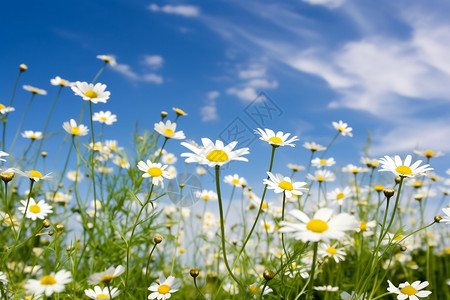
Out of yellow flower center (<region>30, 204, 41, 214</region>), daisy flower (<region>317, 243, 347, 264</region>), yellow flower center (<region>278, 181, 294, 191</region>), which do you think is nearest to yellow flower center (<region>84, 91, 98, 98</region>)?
yellow flower center (<region>30, 204, 41, 214</region>)

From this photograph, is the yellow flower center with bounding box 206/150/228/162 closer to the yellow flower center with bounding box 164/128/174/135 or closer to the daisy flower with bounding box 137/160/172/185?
the daisy flower with bounding box 137/160/172/185

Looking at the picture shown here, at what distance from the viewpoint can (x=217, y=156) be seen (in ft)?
3.86

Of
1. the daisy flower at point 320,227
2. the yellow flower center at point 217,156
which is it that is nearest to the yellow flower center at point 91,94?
the yellow flower center at point 217,156

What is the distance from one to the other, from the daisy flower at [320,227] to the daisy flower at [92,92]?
1.12 metres

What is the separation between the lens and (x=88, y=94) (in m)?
1.75

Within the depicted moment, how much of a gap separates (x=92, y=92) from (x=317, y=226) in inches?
47.6

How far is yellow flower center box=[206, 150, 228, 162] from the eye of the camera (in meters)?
1.16

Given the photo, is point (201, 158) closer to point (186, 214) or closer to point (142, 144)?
point (142, 144)

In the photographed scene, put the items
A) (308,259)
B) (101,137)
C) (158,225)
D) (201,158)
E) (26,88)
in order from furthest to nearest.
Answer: (26,88) → (101,137) → (158,225) → (308,259) → (201,158)

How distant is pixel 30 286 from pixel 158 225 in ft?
5.06

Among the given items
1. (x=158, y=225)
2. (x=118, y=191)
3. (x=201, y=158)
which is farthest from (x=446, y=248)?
(x=201, y=158)

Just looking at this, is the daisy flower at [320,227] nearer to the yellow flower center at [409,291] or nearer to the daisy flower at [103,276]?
the daisy flower at [103,276]

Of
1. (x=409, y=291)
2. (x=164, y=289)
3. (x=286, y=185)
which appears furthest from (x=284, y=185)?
(x=409, y=291)

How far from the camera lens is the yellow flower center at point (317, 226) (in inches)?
36.0
